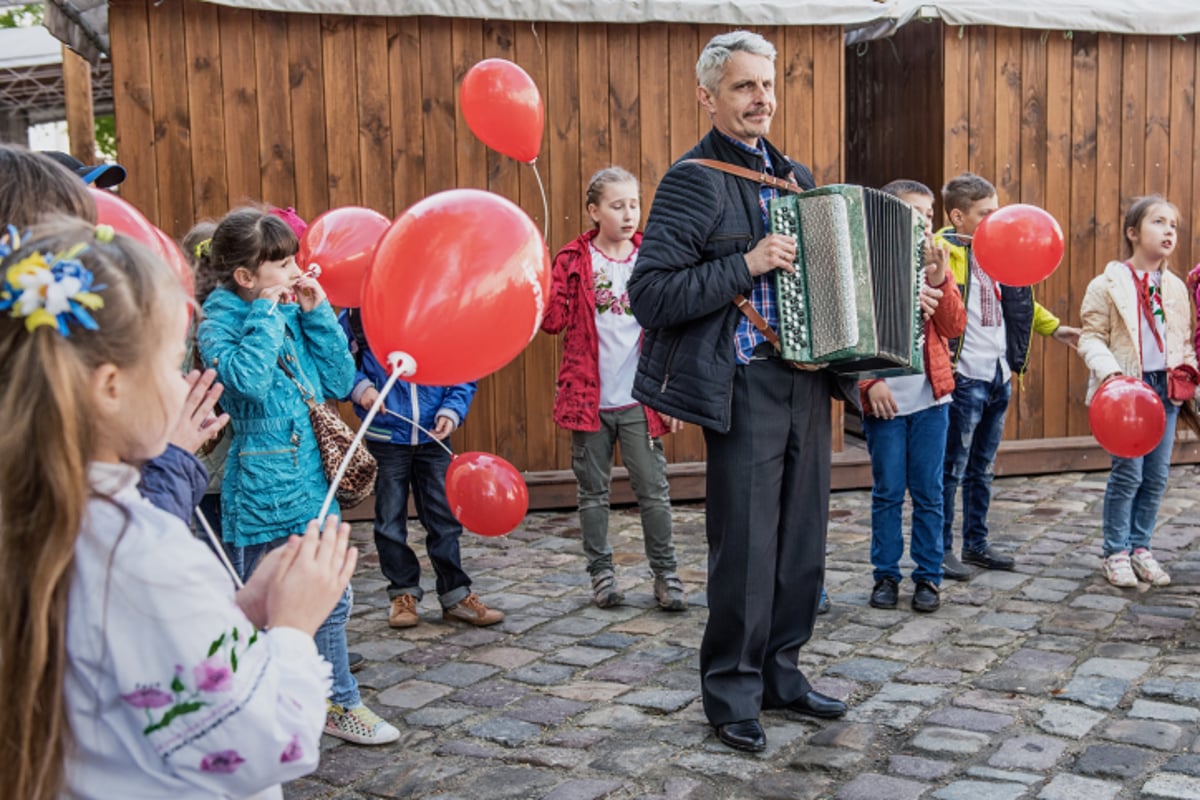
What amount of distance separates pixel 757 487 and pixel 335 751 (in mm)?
1556

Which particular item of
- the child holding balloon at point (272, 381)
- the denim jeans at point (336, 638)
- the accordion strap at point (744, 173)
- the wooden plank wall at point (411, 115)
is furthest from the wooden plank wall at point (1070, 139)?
the denim jeans at point (336, 638)

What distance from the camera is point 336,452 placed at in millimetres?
3824

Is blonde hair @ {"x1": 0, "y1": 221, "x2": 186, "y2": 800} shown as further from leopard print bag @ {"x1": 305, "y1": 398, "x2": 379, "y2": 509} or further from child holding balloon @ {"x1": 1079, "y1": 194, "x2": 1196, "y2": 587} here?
child holding balloon @ {"x1": 1079, "y1": 194, "x2": 1196, "y2": 587}

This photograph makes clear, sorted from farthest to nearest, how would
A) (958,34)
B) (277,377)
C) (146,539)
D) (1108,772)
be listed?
(958,34)
(277,377)
(1108,772)
(146,539)

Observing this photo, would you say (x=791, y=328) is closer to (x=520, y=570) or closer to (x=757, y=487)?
(x=757, y=487)

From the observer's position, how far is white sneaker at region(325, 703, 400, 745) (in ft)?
12.6

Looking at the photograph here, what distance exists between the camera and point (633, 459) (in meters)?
5.45

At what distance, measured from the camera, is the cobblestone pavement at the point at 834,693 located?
351 cm

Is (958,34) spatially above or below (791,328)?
above

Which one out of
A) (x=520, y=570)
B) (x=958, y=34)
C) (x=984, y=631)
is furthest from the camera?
(x=958, y=34)

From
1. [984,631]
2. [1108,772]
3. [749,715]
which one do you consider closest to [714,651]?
[749,715]

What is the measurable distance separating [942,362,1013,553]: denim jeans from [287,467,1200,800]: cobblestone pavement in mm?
293

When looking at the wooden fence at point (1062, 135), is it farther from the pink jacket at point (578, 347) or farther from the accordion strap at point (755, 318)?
the accordion strap at point (755, 318)

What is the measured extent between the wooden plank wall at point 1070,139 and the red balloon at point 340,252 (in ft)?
15.8
